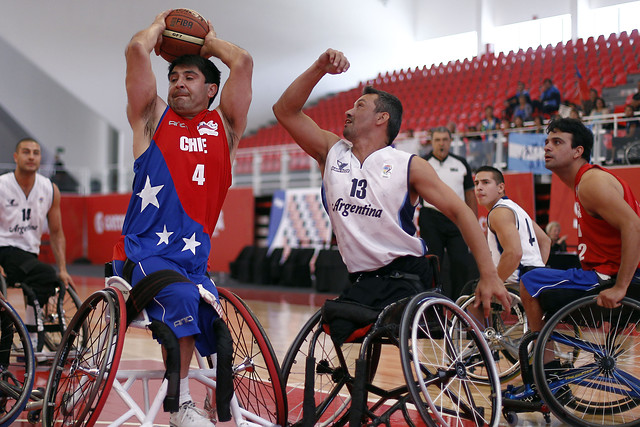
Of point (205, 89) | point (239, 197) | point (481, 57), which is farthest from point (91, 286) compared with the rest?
point (481, 57)

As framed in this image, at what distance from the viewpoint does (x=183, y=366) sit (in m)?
2.55

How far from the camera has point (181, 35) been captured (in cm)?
294

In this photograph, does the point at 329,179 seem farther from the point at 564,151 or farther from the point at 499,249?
the point at 499,249

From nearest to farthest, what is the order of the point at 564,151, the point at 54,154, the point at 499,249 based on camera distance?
the point at 564,151 → the point at 499,249 → the point at 54,154

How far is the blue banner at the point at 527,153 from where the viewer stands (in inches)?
352

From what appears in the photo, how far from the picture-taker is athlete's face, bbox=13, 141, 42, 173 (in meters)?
5.03

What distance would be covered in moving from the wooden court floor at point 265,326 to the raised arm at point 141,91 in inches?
55.1

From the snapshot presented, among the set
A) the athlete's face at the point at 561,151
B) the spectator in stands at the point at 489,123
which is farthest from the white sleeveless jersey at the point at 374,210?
the spectator in stands at the point at 489,123

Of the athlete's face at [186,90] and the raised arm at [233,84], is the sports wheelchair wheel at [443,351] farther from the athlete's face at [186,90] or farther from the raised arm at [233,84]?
the athlete's face at [186,90]

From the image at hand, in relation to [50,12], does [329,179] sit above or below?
below

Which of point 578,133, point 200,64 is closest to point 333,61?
point 200,64

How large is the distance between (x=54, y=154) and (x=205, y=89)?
1588 cm

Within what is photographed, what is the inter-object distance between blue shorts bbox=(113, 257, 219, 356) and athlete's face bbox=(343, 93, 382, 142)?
2.94ft

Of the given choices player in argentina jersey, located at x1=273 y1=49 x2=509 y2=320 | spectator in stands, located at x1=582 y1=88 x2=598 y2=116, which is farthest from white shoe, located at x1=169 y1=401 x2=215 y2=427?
spectator in stands, located at x1=582 y1=88 x2=598 y2=116
